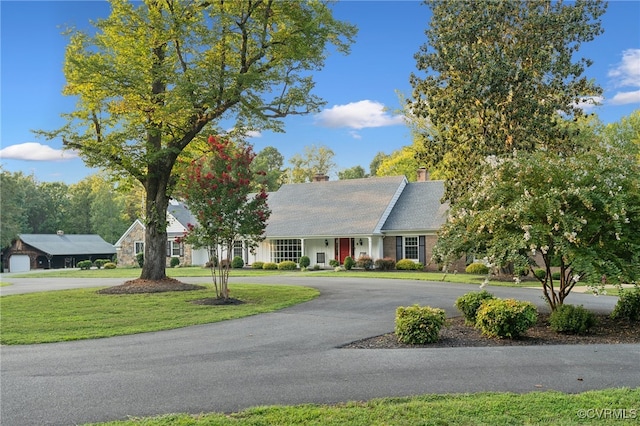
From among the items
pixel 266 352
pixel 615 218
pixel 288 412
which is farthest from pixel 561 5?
pixel 288 412

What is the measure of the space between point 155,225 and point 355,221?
1530cm

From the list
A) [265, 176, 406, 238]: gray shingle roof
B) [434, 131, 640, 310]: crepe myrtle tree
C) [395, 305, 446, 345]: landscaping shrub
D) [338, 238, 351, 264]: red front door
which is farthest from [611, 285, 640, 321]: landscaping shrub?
[338, 238, 351, 264]: red front door

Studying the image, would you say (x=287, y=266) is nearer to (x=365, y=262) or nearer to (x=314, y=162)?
(x=365, y=262)

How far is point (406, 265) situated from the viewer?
99.1 feet

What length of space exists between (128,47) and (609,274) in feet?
56.9

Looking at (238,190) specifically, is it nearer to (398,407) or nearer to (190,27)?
(190,27)

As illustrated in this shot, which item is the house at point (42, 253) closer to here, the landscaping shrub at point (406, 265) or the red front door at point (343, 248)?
the red front door at point (343, 248)

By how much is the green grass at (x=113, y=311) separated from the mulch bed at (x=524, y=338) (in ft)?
15.2

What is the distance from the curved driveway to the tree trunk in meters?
A: 10.4

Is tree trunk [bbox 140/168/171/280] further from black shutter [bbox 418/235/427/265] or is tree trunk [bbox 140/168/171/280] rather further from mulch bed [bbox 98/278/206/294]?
black shutter [bbox 418/235/427/265]

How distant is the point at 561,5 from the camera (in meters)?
19.1

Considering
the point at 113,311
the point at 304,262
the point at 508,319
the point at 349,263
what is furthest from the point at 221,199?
the point at 304,262

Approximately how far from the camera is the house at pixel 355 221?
31312mm

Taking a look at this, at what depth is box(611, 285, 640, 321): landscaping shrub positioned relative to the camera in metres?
11.0
